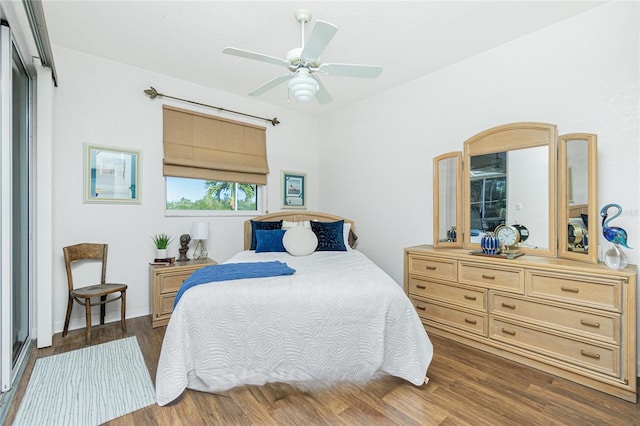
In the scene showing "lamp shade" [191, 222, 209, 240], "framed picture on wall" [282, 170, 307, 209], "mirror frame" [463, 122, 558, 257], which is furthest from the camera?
"framed picture on wall" [282, 170, 307, 209]

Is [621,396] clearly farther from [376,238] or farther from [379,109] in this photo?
[379,109]

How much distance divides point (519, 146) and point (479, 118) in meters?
0.57

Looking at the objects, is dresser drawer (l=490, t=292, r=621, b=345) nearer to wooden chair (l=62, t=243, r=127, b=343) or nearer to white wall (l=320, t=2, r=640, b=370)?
white wall (l=320, t=2, r=640, b=370)

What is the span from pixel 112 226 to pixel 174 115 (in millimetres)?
1442

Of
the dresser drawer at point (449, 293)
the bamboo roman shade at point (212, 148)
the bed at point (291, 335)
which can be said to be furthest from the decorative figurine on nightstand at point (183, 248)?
the dresser drawer at point (449, 293)

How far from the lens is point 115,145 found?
3.21 m

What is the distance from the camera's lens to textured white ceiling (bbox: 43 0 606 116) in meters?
2.31

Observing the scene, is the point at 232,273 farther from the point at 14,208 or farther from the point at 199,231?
the point at 14,208

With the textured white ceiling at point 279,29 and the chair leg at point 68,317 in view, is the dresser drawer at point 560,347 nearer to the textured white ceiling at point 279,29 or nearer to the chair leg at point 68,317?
the textured white ceiling at point 279,29

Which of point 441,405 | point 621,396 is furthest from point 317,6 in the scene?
point 621,396

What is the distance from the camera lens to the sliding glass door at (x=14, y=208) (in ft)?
6.01

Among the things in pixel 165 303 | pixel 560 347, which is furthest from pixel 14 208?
pixel 560 347

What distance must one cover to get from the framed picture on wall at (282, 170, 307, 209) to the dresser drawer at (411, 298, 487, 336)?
2372 millimetres

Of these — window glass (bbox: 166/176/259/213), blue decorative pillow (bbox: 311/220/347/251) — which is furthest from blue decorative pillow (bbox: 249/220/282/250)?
window glass (bbox: 166/176/259/213)
